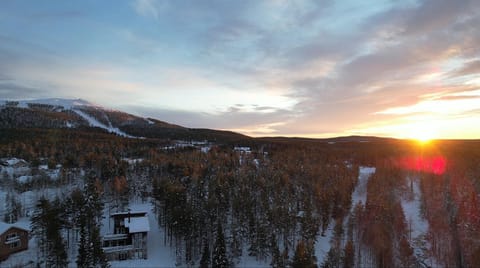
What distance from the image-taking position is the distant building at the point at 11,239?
40.0 metres

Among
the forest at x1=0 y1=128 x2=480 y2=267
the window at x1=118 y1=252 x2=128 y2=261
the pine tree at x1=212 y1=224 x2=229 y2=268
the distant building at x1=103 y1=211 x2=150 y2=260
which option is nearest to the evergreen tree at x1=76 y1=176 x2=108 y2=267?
the forest at x1=0 y1=128 x2=480 y2=267

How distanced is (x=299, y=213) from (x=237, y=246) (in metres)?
19.2

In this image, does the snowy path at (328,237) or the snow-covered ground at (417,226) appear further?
the snow-covered ground at (417,226)

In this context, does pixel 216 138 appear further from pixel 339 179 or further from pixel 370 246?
pixel 370 246

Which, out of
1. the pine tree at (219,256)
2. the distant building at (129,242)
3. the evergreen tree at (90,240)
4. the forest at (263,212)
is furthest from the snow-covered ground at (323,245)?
the evergreen tree at (90,240)

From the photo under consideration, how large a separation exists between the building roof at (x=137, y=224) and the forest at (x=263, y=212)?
3386mm

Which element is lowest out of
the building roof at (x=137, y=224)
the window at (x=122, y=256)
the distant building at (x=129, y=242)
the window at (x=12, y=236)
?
the window at (x=122, y=256)

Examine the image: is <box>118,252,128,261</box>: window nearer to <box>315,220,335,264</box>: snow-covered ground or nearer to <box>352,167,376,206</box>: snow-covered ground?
<box>315,220,335,264</box>: snow-covered ground

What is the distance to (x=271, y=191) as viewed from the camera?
6278 centimetres

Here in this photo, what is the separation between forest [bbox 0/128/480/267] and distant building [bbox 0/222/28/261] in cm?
209

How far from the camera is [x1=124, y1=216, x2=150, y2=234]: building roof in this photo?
145ft

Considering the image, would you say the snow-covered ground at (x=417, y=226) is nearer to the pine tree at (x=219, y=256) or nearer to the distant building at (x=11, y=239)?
the pine tree at (x=219, y=256)

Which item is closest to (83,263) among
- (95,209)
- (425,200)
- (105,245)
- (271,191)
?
(105,245)

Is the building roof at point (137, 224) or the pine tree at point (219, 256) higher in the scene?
the building roof at point (137, 224)
